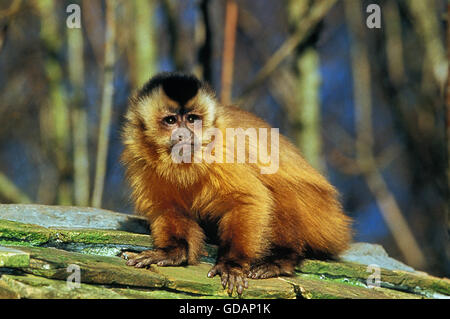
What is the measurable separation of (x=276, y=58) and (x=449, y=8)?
2.65 m

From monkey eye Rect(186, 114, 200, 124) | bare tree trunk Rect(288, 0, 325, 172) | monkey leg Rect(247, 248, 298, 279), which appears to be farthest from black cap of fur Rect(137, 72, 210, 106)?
bare tree trunk Rect(288, 0, 325, 172)

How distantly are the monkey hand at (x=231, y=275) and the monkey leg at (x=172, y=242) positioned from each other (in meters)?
0.33

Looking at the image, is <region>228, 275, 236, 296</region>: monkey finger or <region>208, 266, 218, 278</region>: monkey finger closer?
<region>228, 275, 236, 296</region>: monkey finger

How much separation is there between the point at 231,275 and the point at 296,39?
4.89 metres

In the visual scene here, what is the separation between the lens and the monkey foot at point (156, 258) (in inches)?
175

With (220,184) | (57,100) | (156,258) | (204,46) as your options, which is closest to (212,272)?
(156,258)

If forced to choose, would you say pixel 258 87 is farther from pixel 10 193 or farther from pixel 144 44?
pixel 10 193

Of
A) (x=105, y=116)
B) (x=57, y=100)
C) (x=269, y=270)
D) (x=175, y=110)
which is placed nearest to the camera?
(x=269, y=270)

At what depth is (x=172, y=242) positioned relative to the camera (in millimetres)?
4949

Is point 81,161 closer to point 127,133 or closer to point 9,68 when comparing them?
point 127,133

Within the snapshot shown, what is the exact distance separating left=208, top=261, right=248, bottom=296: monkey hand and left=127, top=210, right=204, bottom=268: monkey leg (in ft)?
1.09

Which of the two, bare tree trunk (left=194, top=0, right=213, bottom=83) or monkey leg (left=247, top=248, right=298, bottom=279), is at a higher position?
bare tree trunk (left=194, top=0, right=213, bottom=83)

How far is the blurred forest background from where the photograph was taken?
8594 mm

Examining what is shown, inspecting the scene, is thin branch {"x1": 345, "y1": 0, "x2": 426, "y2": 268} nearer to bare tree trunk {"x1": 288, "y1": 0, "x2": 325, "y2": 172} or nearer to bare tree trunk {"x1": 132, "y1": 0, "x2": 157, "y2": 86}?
bare tree trunk {"x1": 288, "y1": 0, "x2": 325, "y2": 172}
